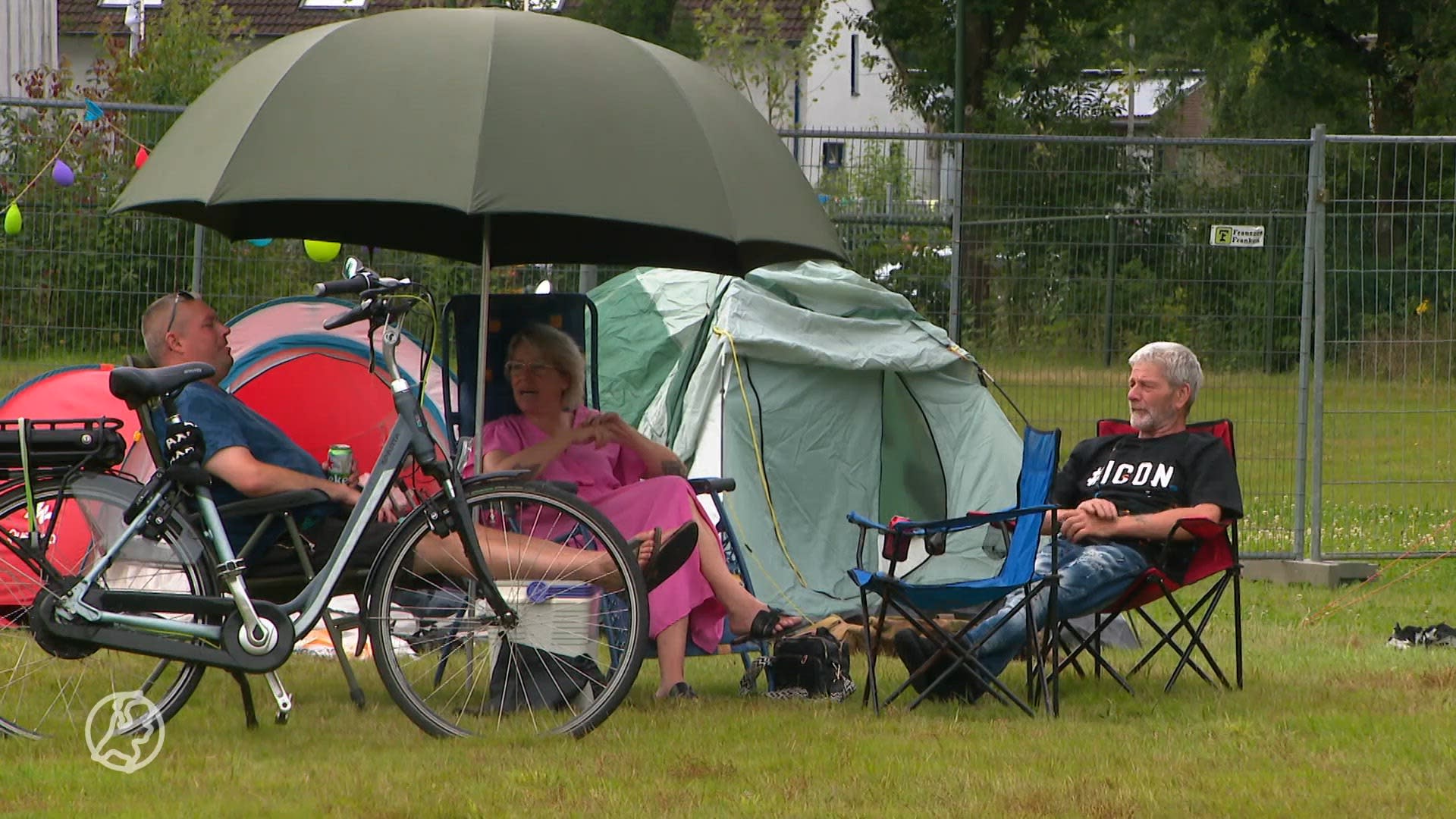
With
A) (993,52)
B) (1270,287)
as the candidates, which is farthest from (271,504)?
(993,52)

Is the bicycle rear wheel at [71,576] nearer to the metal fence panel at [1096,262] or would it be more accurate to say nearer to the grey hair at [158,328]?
the grey hair at [158,328]

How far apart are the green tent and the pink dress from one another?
1445 millimetres

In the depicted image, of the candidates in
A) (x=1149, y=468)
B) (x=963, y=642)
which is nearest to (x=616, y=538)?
(x=963, y=642)

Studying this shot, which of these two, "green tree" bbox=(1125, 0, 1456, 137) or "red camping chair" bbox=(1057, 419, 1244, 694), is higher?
"green tree" bbox=(1125, 0, 1456, 137)

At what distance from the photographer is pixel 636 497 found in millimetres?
5312

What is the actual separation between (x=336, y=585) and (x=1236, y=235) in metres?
A: 4.71

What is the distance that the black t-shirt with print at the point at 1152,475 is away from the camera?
17.7 ft

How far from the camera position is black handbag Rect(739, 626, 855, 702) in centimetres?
528

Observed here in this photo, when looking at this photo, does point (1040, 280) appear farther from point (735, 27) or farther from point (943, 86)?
point (735, 27)

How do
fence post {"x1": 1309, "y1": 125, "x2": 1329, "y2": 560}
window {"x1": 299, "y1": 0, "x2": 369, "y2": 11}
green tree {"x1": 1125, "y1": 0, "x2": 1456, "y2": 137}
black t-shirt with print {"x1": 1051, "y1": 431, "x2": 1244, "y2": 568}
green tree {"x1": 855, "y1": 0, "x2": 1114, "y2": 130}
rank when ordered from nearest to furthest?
1. black t-shirt with print {"x1": 1051, "y1": 431, "x2": 1244, "y2": 568}
2. fence post {"x1": 1309, "y1": 125, "x2": 1329, "y2": 560}
3. green tree {"x1": 1125, "y1": 0, "x2": 1456, "y2": 137}
4. green tree {"x1": 855, "y1": 0, "x2": 1114, "y2": 130}
5. window {"x1": 299, "y1": 0, "x2": 369, "y2": 11}

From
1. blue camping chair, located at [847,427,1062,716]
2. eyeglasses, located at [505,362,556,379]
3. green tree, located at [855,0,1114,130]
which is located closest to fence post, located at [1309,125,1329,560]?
blue camping chair, located at [847,427,1062,716]

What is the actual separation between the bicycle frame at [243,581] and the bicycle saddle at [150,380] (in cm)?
9

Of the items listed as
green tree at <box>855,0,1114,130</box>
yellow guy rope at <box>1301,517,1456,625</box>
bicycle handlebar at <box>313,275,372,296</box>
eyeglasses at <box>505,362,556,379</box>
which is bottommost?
yellow guy rope at <box>1301,517,1456,625</box>

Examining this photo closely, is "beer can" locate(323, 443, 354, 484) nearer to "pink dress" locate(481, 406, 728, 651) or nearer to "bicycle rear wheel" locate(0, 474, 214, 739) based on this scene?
"pink dress" locate(481, 406, 728, 651)
